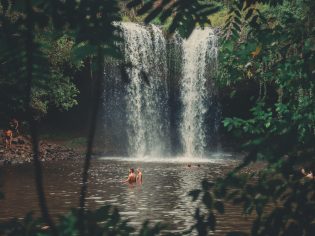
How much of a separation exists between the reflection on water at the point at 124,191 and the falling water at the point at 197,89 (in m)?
8.37

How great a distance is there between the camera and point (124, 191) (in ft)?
65.9

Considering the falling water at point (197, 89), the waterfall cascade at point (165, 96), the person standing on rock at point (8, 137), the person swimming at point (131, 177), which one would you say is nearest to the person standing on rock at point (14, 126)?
the person standing on rock at point (8, 137)

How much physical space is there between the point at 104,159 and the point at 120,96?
789cm

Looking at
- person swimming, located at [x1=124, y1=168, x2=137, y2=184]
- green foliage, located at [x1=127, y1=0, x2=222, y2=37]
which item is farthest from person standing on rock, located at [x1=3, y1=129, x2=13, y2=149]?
green foliage, located at [x1=127, y1=0, x2=222, y2=37]

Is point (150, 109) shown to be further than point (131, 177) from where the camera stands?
Yes

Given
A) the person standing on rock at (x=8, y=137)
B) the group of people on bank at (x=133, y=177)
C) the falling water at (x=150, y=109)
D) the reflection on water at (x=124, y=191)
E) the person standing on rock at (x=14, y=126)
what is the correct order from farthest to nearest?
the falling water at (x=150, y=109) → the person standing on rock at (x=14, y=126) → the person standing on rock at (x=8, y=137) → the group of people on bank at (x=133, y=177) → the reflection on water at (x=124, y=191)

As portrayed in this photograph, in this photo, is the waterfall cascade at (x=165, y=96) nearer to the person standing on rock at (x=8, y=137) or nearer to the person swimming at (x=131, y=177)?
the person standing on rock at (x=8, y=137)

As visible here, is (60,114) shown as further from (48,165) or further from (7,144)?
(48,165)

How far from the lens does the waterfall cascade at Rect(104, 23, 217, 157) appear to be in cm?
3788

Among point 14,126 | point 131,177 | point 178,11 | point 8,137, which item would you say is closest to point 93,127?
point 178,11

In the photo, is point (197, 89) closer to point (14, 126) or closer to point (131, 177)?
point (14, 126)

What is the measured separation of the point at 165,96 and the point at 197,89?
183cm

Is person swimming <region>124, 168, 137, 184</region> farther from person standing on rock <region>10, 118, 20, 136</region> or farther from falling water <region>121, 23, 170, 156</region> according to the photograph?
falling water <region>121, 23, 170, 156</region>

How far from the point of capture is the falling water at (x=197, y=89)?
3784cm
